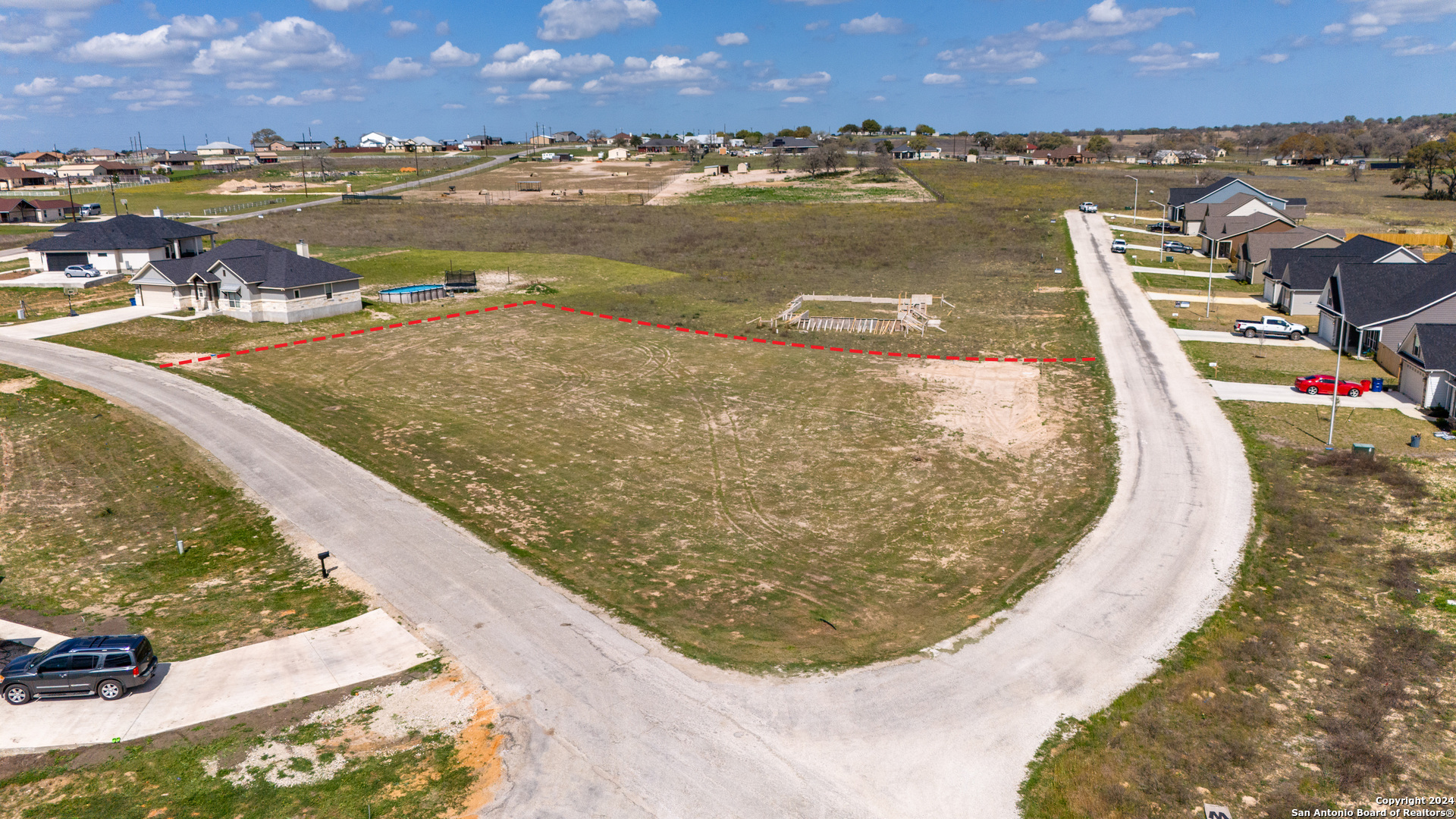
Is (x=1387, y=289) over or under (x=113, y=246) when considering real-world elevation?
under

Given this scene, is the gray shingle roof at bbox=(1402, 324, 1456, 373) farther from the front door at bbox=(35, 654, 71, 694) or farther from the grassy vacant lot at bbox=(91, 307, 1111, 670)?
the front door at bbox=(35, 654, 71, 694)

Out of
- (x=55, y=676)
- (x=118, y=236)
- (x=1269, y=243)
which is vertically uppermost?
(x=118, y=236)

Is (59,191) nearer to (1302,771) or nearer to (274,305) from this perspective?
(274,305)

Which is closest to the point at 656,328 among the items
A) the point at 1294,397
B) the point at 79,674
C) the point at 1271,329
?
the point at 1294,397

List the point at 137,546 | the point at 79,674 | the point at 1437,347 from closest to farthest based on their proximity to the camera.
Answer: the point at 79,674
the point at 137,546
the point at 1437,347

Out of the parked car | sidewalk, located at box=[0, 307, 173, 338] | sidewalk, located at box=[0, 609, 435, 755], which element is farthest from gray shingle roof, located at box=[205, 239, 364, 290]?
the parked car

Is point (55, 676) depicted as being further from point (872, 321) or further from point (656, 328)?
point (872, 321)

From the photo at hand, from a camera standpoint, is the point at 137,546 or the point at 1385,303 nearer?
the point at 137,546
